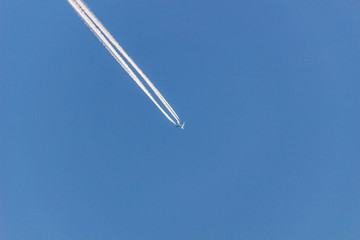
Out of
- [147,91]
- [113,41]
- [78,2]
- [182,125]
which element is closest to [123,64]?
[113,41]

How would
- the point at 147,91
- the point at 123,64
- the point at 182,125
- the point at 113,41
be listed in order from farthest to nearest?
the point at 182,125
the point at 147,91
the point at 123,64
the point at 113,41

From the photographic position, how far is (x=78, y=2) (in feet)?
47.1

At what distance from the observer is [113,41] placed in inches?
675

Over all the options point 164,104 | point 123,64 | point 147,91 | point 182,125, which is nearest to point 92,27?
point 123,64

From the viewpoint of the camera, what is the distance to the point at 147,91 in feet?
67.7

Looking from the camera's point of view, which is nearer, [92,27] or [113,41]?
[92,27]

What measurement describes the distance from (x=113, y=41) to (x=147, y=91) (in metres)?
5.01

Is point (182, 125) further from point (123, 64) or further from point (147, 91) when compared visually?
point (123, 64)

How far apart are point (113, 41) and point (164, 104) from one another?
23.5ft

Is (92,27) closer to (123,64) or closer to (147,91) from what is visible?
(123,64)

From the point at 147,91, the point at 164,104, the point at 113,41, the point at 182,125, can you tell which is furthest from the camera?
the point at 182,125

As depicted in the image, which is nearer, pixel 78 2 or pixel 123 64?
pixel 78 2

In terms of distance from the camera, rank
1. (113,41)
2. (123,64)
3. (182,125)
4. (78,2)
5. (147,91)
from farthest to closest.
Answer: (182,125) → (147,91) → (123,64) → (113,41) → (78,2)

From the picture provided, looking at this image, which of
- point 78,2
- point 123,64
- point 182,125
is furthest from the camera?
point 182,125
